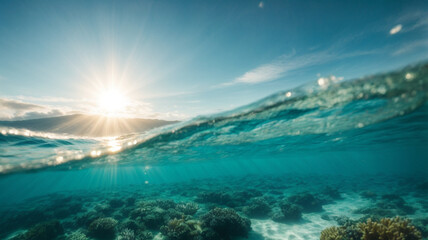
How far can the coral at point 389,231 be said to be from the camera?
21.2 feet

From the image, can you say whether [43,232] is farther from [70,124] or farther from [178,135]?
[178,135]

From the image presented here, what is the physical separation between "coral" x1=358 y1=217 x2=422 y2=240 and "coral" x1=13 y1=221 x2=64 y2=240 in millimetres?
16661

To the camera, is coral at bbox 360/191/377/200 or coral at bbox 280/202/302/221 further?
coral at bbox 360/191/377/200

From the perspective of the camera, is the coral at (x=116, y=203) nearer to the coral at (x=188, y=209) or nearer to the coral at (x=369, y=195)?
the coral at (x=188, y=209)

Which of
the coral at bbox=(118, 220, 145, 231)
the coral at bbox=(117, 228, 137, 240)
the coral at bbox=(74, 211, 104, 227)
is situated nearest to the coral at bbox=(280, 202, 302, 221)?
the coral at bbox=(118, 220, 145, 231)

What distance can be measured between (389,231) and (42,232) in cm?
1744

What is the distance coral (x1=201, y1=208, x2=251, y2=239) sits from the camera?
9164mm

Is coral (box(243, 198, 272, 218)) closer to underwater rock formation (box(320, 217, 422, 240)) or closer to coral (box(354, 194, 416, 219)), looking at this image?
underwater rock formation (box(320, 217, 422, 240))

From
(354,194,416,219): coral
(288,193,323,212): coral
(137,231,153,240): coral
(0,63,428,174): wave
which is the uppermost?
(0,63,428,174): wave

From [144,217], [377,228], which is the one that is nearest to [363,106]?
[377,228]

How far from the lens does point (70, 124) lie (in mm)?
13242

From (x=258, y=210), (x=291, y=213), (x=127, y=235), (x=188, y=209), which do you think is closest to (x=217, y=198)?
(x=188, y=209)

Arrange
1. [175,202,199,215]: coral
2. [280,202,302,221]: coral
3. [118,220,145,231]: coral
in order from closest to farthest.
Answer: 1. [118,220,145,231]: coral
2. [280,202,302,221]: coral
3. [175,202,199,215]: coral

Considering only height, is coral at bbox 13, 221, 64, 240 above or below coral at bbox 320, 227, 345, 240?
above
